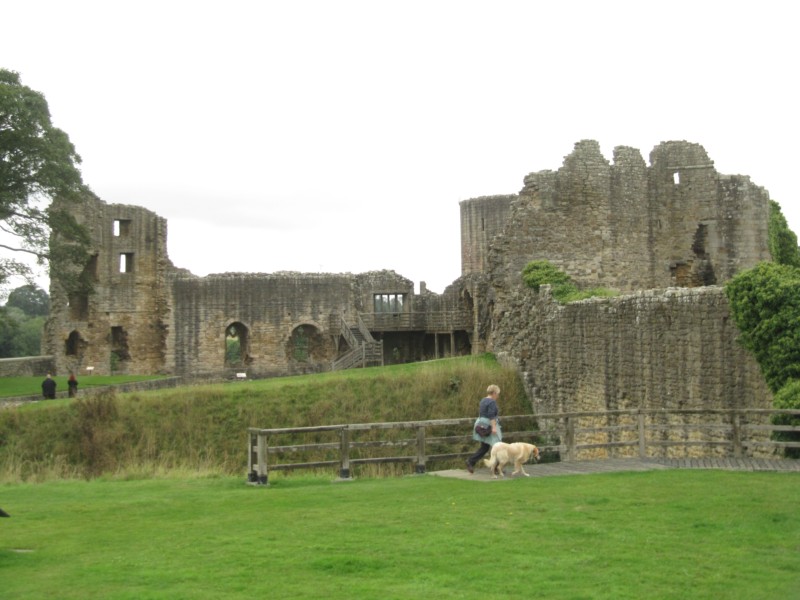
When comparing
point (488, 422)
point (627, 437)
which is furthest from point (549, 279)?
point (488, 422)

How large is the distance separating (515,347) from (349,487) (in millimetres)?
14443

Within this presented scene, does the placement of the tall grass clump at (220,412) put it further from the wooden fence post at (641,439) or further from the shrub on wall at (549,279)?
the wooden fence post at (641,439)

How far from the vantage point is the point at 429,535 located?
10.1 m

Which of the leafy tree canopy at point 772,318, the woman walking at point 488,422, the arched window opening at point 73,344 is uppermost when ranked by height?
the arched window opening at point 73,344

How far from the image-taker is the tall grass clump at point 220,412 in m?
24.3

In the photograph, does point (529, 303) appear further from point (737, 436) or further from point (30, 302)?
point (30, 302)

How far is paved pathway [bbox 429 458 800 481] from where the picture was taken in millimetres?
13961

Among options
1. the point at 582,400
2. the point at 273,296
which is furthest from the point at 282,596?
the point at 273,296

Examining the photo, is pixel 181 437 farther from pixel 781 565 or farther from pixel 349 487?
pixel 781 565

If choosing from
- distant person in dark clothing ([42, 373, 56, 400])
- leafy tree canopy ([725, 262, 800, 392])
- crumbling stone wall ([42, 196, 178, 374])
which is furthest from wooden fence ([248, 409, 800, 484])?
crumbling stone wall ([42, 196, 178, 374])

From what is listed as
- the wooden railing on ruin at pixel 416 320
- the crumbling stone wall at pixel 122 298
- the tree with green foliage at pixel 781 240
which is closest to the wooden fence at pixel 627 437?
the tree with green foliage at pixel 781 240

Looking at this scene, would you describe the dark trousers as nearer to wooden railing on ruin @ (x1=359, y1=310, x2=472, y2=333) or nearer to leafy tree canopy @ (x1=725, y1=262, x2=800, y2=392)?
leafy tree canopy @ (x1=725, y1=262, x2=800, y2=392)

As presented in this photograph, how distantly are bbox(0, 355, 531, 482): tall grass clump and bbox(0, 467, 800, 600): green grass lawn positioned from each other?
1028cm

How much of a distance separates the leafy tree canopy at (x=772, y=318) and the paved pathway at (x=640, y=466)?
1312mm
